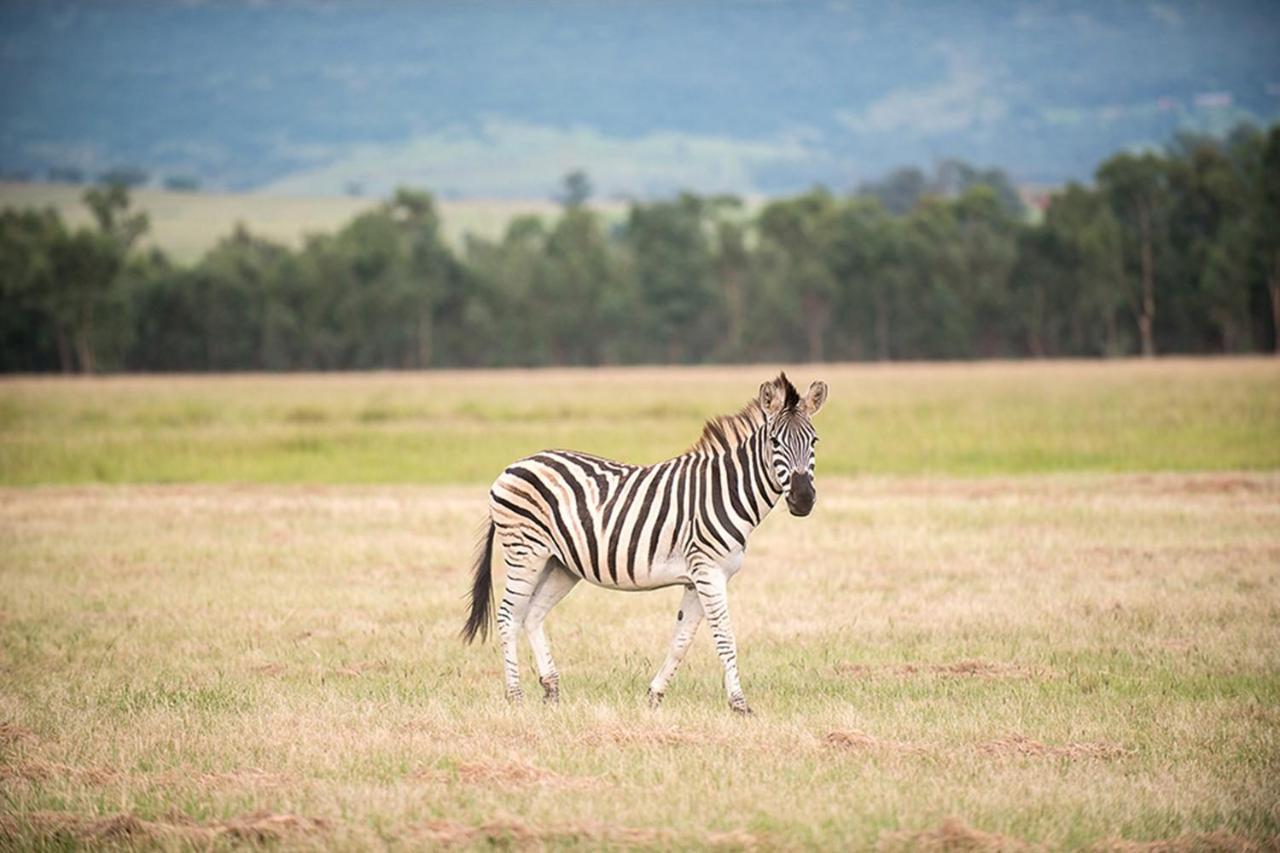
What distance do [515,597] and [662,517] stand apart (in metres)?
1.42

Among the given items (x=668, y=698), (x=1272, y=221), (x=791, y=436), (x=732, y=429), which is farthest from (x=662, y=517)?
(x=1272, y=221)

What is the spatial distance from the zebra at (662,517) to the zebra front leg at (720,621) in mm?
10

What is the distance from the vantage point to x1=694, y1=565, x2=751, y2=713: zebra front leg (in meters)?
10.8

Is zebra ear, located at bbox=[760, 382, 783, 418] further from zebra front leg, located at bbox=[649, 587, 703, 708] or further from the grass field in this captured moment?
the grass field

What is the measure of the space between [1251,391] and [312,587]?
3524 cm

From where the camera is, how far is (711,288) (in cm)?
10312

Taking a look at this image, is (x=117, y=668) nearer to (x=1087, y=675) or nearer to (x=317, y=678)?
(x=317, y=678)

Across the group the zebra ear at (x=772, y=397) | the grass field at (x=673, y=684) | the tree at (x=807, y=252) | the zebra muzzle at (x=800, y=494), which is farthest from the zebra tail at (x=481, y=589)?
the tree at (x=807, y=252)

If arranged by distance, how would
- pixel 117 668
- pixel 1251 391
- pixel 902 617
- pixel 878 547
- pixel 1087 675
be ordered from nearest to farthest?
pixel 1087 675
pixel 117 668
pixel 902 617
pixel 878 547
pixel 1251 391

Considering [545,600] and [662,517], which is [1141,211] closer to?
[545,600]

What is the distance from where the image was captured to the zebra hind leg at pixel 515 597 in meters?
11.5

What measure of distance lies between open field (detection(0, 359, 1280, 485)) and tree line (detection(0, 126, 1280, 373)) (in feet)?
101

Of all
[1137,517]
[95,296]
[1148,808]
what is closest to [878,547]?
[1137,517]

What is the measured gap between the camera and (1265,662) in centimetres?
1244
